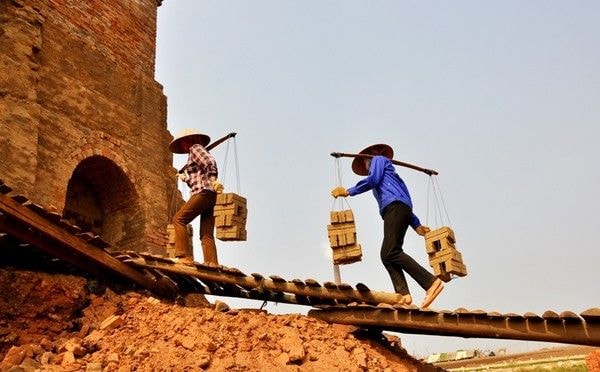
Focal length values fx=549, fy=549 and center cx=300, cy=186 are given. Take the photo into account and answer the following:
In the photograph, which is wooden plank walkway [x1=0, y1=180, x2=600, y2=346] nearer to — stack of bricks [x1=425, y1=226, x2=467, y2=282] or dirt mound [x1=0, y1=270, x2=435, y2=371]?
dirt mound [x1=0, y1=270, x2=435, y2=371]

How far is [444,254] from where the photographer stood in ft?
24.8

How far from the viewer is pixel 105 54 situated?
11750mm

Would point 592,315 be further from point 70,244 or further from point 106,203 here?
point 106,203

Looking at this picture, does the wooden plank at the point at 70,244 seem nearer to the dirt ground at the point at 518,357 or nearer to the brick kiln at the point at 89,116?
the brick kiln at the point at 89,116

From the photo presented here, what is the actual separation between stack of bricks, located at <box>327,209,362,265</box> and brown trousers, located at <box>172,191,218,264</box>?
1.59 metres

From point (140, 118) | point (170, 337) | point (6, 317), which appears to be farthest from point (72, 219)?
point (170, 337)

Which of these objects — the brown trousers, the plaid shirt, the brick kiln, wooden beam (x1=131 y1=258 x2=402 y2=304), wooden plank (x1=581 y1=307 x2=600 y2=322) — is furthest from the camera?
the brick kiln

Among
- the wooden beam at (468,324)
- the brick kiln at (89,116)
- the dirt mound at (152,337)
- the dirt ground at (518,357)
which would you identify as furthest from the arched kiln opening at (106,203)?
the dirt ground at (518,357)

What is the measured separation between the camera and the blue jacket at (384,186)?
6301mm

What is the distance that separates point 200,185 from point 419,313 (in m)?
3.42

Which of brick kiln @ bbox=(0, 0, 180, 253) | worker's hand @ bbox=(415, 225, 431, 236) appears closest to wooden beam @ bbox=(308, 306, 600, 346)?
worker's hand @ bbox=(415, 225, 431, 236)

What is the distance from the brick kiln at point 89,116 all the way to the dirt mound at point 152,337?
3705 millimetres

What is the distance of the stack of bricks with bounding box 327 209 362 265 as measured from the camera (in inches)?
287

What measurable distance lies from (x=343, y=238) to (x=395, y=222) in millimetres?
1389
